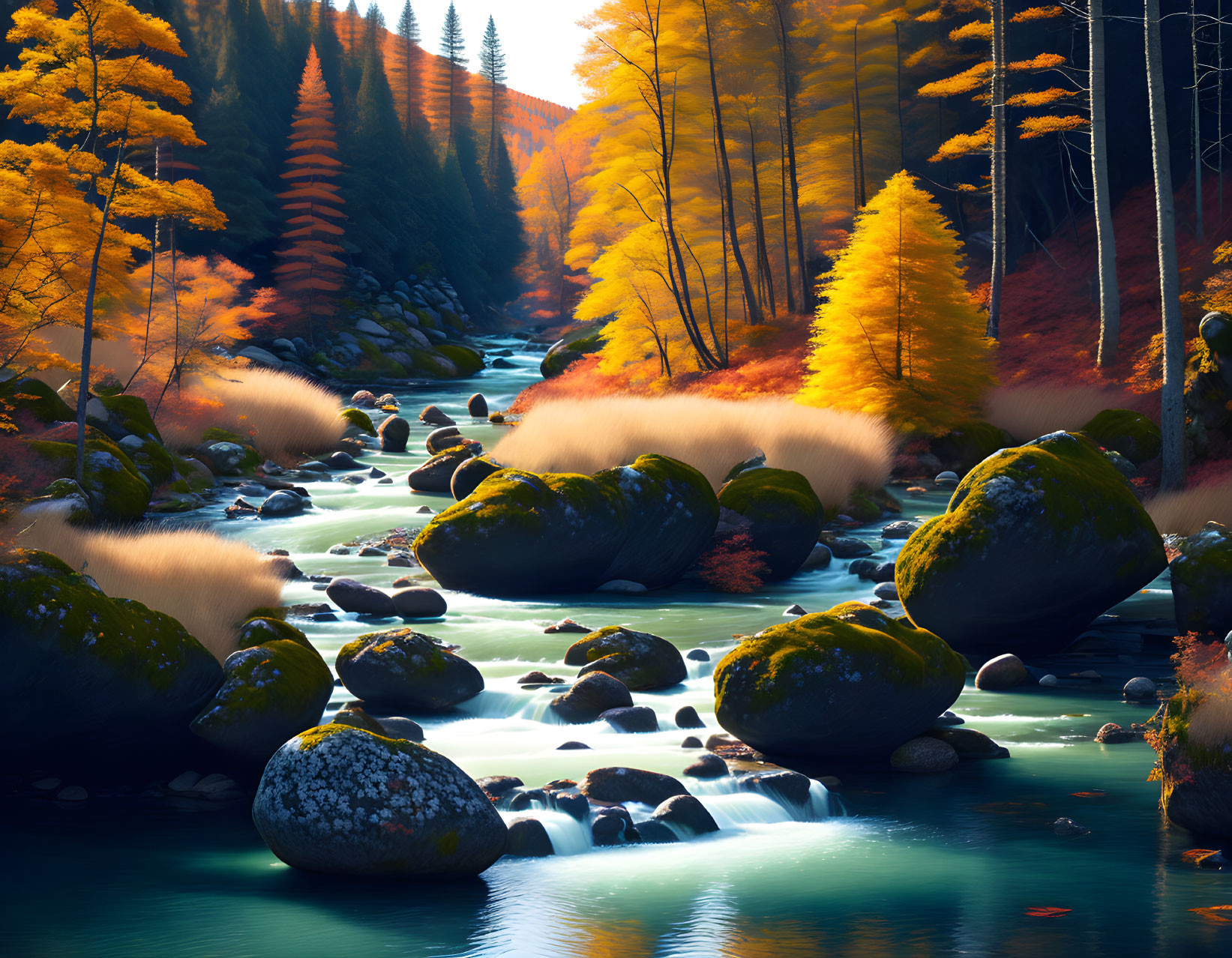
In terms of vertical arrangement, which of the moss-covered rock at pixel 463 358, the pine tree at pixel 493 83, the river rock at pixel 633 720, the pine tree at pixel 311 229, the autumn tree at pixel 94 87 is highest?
the pine tree at pixel 493 83

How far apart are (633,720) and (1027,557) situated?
4.20m

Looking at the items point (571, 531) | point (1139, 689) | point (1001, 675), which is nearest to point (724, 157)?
point (571, 531)

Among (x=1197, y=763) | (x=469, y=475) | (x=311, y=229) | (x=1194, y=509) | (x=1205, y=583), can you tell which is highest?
(x=311, y=229)

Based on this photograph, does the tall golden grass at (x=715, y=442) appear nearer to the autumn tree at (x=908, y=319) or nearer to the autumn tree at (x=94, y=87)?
the autumn tree at (x=908, y=319)

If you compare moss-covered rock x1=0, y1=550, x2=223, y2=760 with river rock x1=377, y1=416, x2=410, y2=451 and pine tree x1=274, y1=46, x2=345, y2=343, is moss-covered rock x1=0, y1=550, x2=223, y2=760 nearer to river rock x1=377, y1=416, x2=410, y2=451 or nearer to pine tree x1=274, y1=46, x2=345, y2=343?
river rock x1=377, y1=416, x2=410, y2=451

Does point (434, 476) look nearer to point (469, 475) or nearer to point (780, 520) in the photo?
point (469, 475)

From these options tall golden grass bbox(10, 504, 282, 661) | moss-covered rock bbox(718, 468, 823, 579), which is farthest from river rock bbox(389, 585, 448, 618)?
moss-covered rock bbox(718, 468, 823, 579)

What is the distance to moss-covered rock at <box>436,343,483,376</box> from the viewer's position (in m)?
44.9

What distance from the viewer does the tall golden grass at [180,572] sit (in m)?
8.80

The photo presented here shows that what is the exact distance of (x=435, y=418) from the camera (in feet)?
101

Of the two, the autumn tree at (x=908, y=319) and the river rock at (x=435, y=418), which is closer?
the autumn tree at (x=908, y=319)

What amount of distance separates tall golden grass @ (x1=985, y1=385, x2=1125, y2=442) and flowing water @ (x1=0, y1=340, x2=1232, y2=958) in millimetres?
12616

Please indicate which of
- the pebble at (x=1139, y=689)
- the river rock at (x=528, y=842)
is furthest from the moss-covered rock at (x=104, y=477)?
the pebble at (x=1139, y=689)

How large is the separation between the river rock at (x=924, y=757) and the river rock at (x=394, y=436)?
1904 centimetres
